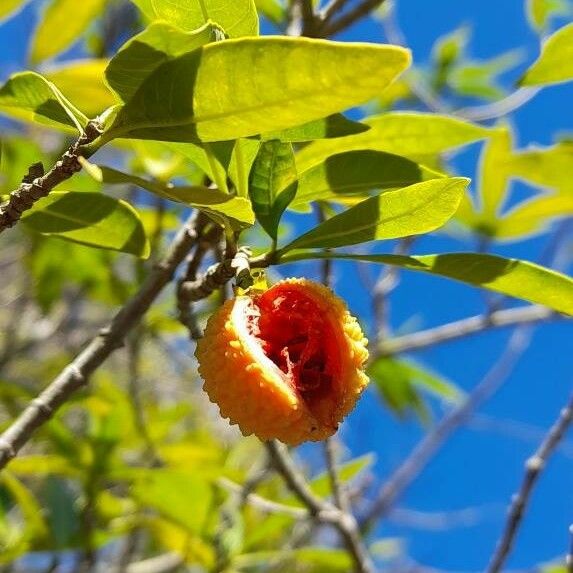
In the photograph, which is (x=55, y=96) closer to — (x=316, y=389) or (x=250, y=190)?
(x=250, y=190)

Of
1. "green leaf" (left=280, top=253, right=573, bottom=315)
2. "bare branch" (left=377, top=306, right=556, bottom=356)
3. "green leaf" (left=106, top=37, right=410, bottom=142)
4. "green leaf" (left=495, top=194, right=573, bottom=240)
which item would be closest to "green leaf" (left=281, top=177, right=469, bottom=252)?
"green leaf" (left=280, top=253, right=573, bottom=315)

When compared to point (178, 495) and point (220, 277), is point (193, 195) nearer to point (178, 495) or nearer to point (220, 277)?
point (220, 277)

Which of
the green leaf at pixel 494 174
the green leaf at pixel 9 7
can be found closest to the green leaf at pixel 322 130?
the green leaf at pixel 494 174

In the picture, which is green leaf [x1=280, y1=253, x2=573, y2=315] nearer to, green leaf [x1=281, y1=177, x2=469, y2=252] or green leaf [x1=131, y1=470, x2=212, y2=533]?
green leaf [x1=281, y1=177, x2=469, y2=252]

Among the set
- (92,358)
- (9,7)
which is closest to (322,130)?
(92,358)

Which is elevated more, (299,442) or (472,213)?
(472,213)

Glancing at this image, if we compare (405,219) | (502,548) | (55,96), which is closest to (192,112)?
(55,96)

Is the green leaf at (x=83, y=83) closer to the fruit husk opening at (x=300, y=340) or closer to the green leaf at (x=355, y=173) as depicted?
the green leaf at (x=355, y=173)
